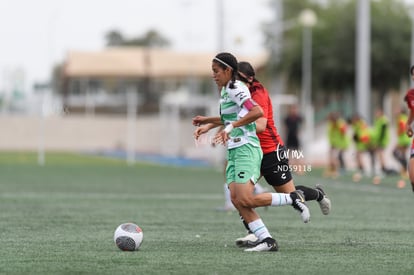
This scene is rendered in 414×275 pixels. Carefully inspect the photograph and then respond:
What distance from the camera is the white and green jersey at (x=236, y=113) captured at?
11.7m

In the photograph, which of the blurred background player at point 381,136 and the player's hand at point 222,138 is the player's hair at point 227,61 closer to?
the player's hand at point 222,138

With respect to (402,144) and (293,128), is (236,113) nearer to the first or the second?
(402,144)

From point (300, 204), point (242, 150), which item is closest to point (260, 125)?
point (242, 150)

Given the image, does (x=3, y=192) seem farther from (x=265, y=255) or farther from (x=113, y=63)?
(x=113, y=63)

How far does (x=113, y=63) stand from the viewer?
112 meters

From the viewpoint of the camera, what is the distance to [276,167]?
12.5m

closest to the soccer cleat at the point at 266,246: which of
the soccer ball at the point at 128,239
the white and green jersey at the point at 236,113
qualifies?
the white and green jersey at the point at 236,113

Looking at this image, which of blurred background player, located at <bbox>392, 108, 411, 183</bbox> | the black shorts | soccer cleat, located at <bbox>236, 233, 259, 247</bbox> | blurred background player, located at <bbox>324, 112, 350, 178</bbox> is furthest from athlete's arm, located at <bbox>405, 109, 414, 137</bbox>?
blurred background player, located at <bbox>324, 112, 350, 178</bbox>

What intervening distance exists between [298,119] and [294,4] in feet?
235

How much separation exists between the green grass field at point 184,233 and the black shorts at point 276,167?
76 centimetres

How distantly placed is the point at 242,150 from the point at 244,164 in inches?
6.5

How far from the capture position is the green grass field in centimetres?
1064

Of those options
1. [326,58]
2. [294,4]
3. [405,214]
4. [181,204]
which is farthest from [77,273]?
[294,4]

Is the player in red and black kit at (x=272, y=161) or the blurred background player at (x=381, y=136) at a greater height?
the player in red and black kit at (x=272, y=161)
